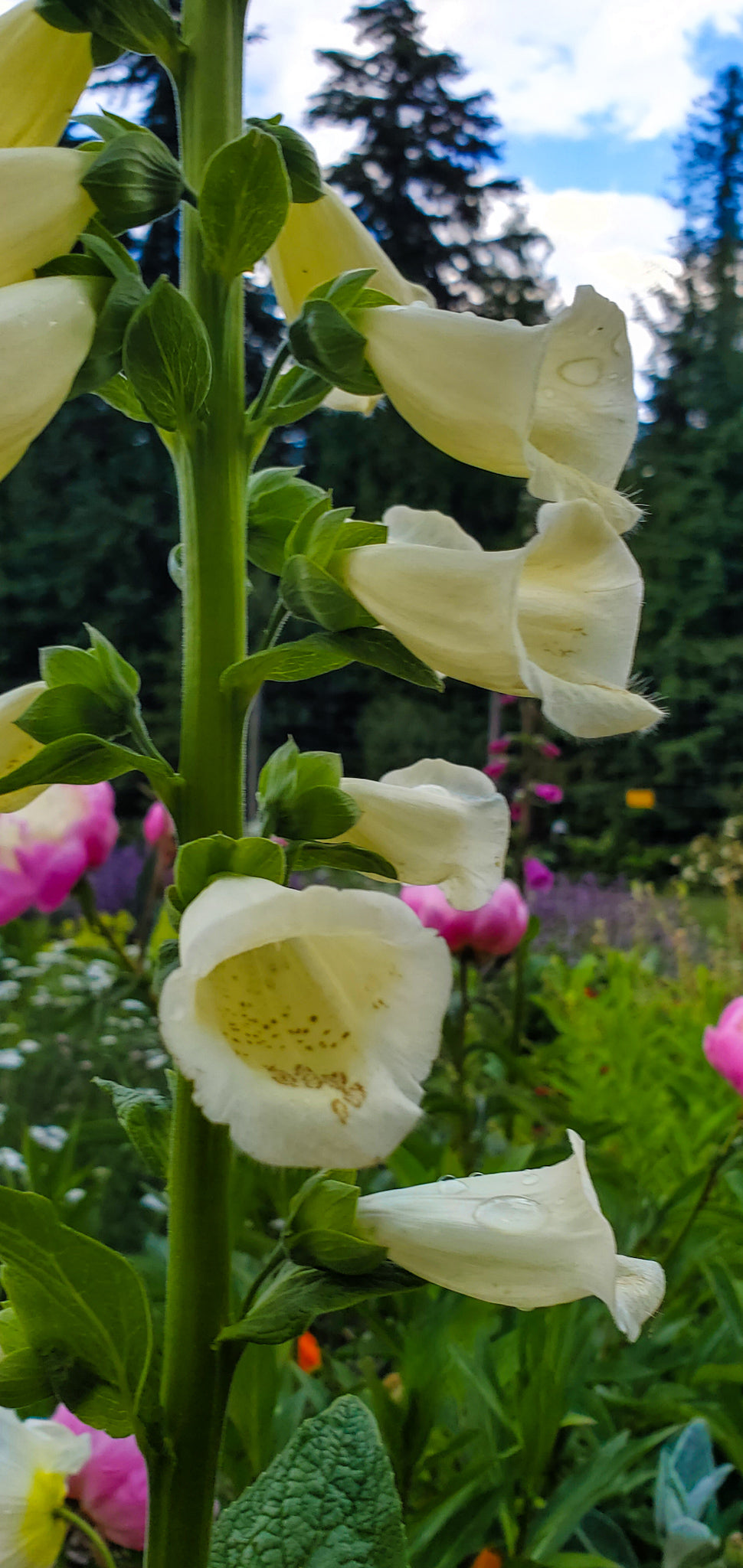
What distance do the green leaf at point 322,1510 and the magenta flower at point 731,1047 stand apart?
22.3 inches

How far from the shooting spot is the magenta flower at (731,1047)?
0.94m

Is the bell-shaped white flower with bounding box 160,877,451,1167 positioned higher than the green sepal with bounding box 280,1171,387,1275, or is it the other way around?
the bell-shaped white flower with bounding box 160,877,451,1167

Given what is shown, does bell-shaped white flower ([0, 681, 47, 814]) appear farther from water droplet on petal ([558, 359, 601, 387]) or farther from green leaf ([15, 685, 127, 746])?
water droplet on petal ([558, 359, 601, 387])

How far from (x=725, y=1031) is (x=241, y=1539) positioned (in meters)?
0.64

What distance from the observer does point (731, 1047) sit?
37.2 inches

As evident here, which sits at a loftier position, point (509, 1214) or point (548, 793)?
point (509, 1214)

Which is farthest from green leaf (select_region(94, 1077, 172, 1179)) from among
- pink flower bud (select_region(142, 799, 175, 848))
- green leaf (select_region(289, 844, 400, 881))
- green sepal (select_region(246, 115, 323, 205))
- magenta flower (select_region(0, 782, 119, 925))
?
pink flower bud (select_region(142, 799, 175, 848))

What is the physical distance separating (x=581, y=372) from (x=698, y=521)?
8.66m

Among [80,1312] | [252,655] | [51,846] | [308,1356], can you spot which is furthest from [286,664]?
[308,1356]

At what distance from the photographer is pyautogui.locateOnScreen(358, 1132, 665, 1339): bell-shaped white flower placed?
38cm

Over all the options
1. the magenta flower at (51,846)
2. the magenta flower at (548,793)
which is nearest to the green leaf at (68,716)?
the magenta flower at (51,846)

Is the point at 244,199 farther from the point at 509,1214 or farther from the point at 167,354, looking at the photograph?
the point at 509,1214

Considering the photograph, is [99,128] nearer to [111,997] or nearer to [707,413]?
[111,997]

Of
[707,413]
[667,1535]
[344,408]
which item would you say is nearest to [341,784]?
[344,408]
